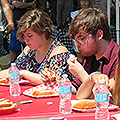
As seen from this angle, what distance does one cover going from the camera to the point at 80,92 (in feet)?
6.18

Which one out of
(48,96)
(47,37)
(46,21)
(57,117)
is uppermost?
(46,21)

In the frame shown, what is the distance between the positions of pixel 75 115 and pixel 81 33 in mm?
A: 910

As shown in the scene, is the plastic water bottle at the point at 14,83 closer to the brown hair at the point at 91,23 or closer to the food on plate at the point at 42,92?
the food on plate at the point at 42,92

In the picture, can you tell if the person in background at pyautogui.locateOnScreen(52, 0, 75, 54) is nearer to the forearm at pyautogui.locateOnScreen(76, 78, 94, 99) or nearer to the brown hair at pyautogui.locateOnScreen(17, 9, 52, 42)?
the brown hair at pyautogui.locateOnScreen(17, 9, 52, 42)

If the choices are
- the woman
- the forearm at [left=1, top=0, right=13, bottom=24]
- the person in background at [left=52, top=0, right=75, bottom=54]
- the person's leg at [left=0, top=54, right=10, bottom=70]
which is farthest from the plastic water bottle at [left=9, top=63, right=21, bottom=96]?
the person's leg at [left=0, top=54, right=10, bottom=70]

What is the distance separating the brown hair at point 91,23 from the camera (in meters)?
2.08

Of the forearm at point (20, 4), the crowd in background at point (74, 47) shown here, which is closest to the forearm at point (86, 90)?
the crowd in background at point (74, 47)

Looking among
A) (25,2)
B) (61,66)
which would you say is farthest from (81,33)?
(25,2)

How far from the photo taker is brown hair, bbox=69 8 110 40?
81.8 inches

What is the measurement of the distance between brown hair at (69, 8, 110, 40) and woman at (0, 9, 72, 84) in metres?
0.44

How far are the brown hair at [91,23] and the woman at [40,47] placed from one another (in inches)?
17.4

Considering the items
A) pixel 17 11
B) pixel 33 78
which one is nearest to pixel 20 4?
pixel 17 11

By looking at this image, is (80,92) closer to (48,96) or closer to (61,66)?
(48,96)

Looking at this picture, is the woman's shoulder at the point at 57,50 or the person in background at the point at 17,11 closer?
the woman's shoulder at the point at 57,50
